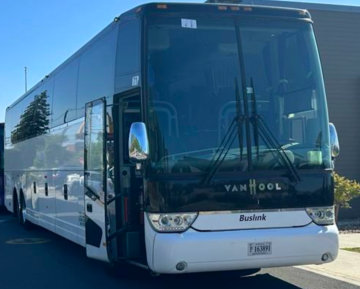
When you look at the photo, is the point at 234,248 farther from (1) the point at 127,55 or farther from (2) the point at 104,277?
(2) the point at 104,277

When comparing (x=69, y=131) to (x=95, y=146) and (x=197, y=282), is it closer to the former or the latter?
(x=95, y=146)

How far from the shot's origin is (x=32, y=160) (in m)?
13.8

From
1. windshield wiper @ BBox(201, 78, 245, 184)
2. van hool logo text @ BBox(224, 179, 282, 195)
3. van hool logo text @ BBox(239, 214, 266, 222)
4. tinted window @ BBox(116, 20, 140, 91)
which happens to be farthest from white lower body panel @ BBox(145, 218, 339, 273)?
tinted window @ BBox(116, 20, 140, 91)

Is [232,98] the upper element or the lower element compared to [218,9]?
lower

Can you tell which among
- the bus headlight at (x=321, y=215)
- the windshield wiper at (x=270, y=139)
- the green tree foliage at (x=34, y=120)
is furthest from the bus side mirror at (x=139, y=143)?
the green tree foliage at (x=34, y=120)

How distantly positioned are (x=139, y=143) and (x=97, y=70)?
9.25ft

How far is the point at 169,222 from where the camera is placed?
6.39 m

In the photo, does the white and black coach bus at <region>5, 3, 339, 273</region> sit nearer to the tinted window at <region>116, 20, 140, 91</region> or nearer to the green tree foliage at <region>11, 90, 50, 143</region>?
the tinted window at <region>116, 20, 140, 91</region>

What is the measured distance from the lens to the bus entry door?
7.92 metres

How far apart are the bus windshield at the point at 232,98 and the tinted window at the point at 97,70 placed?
137cm

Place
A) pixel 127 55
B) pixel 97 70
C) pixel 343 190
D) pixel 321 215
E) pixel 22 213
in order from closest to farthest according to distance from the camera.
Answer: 1. pixel 321 215
2. pixel 127 55
3. pixel 97 70
4. pixel 343 190
5. pixel 22 213

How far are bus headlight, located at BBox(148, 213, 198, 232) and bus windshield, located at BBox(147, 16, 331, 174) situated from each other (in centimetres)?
50

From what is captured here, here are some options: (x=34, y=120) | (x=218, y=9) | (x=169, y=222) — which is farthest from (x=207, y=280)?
(x=34, y=120)

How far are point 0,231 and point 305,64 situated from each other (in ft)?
35.6
